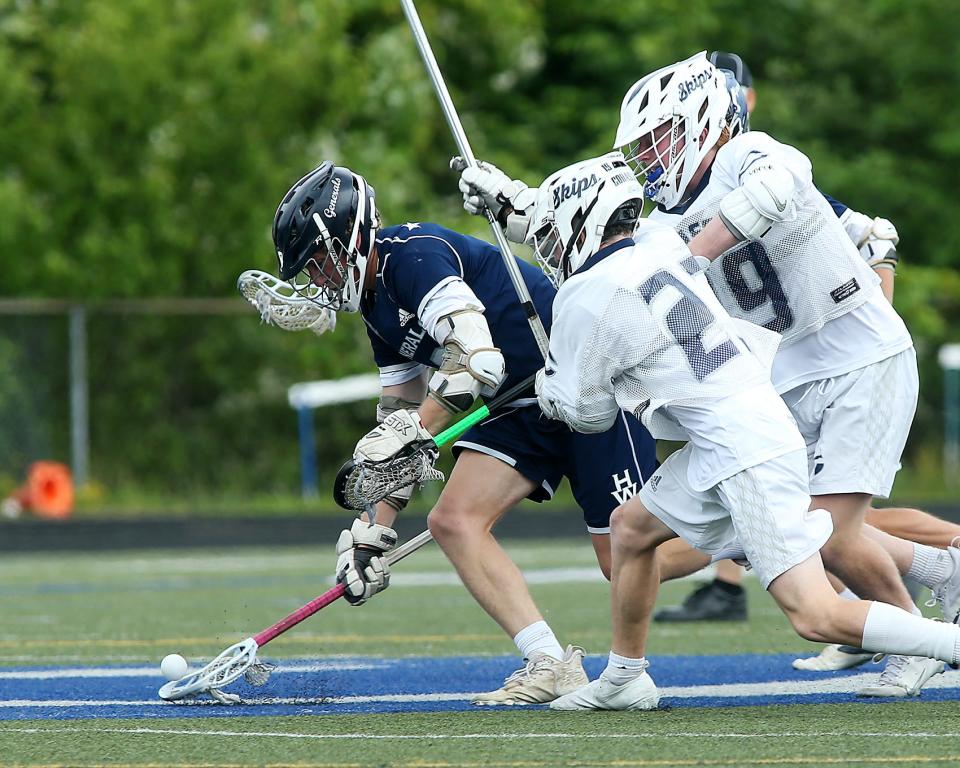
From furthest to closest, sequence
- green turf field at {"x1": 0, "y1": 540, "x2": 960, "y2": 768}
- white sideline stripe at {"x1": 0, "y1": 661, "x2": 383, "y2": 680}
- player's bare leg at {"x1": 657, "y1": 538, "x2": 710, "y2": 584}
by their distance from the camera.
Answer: white sideline stripe at {"x1": 0, "y1": 661, "x2": 383, "y2": 680} → player's bare leg at {"x1": 657, "y1": 538, "x2": 710, "y2": 584} → green turf field at {"x1": 0, "y1": 540, "x2": 960, "y2": 768}

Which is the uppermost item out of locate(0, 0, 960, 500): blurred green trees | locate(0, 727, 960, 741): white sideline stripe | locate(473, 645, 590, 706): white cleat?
locate(0, 0, 960, 500): blurred green trees

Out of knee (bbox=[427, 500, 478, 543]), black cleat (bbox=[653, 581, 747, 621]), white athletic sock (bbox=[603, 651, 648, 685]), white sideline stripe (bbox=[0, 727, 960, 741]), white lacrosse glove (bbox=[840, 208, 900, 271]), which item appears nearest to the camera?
white sideline stripe (bbox=[0, 727, 960, 741])

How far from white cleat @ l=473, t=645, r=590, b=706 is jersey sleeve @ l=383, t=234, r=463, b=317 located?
1.13 meters

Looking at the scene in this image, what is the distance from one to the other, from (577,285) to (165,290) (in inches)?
518

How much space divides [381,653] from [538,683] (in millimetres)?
1827

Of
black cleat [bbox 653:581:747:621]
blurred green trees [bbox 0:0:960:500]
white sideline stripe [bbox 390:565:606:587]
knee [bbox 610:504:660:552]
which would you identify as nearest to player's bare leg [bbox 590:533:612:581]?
knee [bbox 610:504:660:552]

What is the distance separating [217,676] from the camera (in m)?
5.41

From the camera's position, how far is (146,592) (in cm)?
1055

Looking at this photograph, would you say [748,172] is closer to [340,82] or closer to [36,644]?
[36,644]

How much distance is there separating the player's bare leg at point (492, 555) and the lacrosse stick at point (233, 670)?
7.1 inches

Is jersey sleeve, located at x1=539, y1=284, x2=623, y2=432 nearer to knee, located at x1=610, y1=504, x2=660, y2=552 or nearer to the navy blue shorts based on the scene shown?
knee, located at x1=610, y1=504, x2=660, y2=552

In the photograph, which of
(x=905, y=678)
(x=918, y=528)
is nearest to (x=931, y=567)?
(x=918, y=528)

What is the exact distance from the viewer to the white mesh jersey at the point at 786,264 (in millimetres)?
5129

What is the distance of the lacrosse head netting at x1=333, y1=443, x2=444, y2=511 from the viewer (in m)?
5.11
